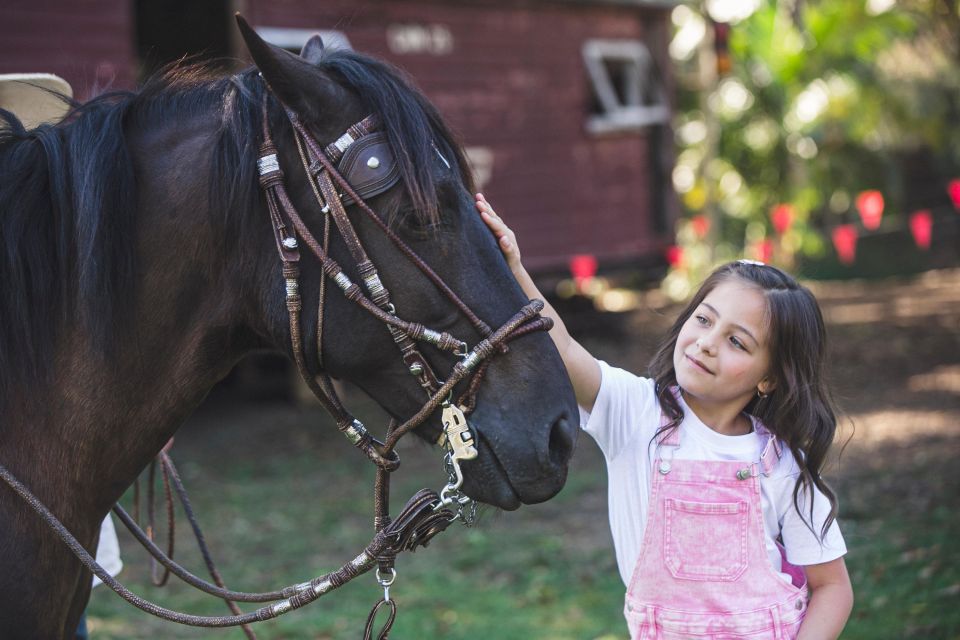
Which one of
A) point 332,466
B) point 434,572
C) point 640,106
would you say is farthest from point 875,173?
point 434,572

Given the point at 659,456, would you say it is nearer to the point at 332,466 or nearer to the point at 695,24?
the point at 332,466

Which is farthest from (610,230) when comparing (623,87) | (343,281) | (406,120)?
(343,281)

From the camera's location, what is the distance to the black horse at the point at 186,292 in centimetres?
182

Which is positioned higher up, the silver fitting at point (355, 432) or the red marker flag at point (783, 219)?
the silver fitting at point (355, 432)

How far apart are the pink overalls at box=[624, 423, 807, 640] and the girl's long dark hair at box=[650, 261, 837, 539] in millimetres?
69

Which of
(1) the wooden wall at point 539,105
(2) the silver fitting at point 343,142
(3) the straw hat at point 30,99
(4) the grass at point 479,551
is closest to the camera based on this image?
(2) the silver fitting at point 343,142

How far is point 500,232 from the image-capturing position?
202 centimetres

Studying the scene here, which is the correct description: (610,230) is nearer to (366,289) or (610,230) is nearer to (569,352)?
(569,352)

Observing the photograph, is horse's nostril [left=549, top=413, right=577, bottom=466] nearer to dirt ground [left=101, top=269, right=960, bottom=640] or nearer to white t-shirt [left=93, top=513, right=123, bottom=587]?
dirt ground [left=101, top=269, right=960, bottom=640]

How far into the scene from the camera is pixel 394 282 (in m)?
1.83

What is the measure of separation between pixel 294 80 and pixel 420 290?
1.61 feet

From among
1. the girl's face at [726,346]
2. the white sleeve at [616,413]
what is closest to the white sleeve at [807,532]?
the girl's face at [726,346]

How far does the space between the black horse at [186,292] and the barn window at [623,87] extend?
10174 mm

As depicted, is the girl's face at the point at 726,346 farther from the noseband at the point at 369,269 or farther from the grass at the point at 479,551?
the grass at the point at 479,551
